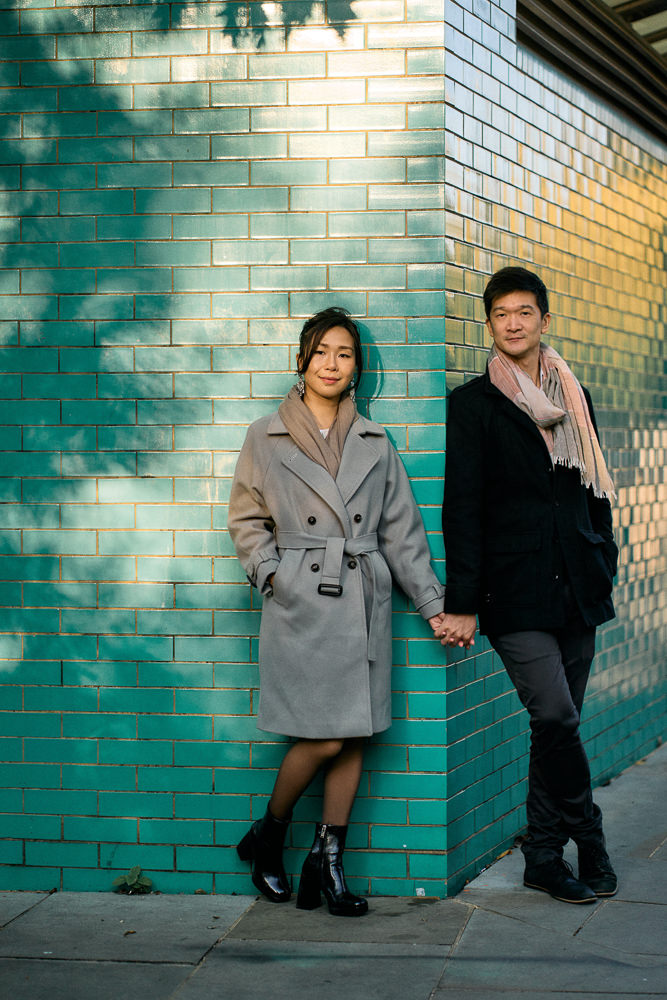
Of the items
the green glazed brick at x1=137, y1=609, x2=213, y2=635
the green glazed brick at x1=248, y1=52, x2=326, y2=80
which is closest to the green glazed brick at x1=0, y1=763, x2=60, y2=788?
the green glazed brick at x1=137, y1=609, x2=213, y2=635

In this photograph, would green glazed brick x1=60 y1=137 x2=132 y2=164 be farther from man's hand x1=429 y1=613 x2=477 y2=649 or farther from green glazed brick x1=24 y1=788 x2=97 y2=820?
green glazed brick x1=24 y1=788 x2=97 y2=820

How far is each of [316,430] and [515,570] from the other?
94 centimetres

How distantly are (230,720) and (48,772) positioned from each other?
82 centimetres

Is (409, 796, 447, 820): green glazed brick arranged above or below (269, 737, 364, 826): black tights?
below

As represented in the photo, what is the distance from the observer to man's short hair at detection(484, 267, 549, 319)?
4777 millimetres

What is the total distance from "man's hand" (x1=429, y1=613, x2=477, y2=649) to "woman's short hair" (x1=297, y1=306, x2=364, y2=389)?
1.03 m

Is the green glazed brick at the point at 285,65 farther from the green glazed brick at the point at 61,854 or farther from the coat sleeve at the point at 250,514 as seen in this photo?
the green glazed brick at the point at 61,854

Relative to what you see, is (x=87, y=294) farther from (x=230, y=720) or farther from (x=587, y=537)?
(x=587, y=537)

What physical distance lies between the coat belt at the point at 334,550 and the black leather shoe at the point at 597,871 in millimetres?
1264

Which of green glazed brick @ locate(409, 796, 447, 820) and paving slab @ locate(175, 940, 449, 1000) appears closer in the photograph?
paving slab @ locate(175, 940, 449, 1000)

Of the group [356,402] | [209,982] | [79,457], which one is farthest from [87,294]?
[209,982]

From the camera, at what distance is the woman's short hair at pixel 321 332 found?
15.4ft

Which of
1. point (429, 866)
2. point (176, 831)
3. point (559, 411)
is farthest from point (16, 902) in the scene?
point (559, 411)

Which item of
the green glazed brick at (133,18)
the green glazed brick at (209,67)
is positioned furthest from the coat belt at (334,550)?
the green glazed brick at (133,18)
